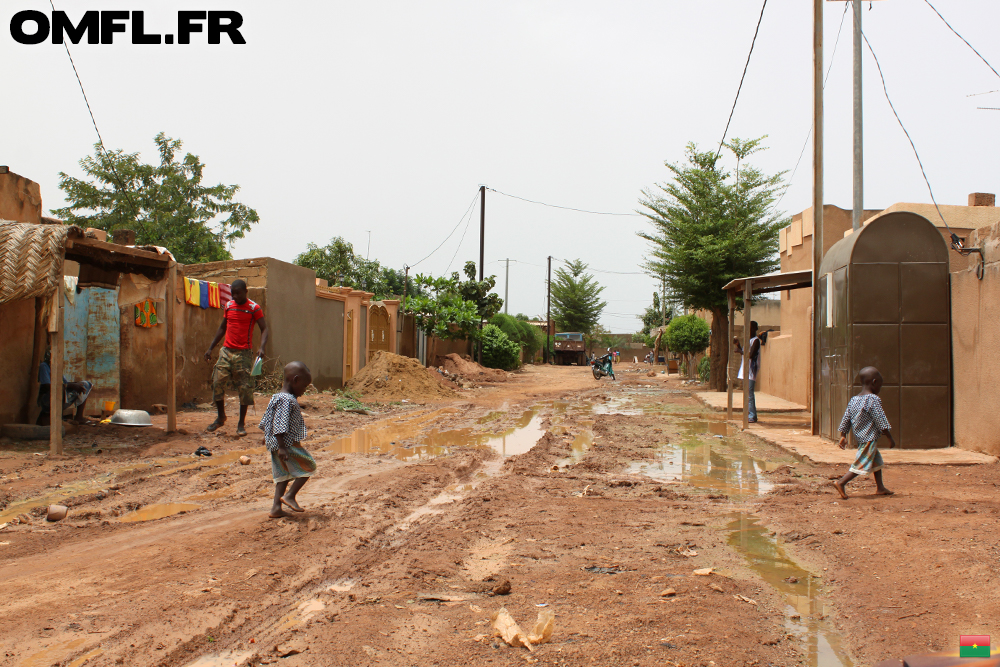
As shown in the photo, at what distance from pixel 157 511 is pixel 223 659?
9.62 ft

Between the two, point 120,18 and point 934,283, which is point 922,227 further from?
point 120,18

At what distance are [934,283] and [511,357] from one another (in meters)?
24.9

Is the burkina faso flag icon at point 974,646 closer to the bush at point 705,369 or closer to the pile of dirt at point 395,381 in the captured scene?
the pile of dirt at point 395,381

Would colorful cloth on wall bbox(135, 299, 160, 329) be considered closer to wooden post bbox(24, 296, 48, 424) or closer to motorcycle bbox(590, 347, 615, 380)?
wooden post bbox(24, 296, 48, 424)

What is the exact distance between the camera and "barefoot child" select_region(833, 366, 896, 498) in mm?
5766

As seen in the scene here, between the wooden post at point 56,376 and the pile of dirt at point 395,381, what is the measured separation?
9196 mm

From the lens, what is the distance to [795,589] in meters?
3.81

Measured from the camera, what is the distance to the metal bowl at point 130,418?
8852 millimetres

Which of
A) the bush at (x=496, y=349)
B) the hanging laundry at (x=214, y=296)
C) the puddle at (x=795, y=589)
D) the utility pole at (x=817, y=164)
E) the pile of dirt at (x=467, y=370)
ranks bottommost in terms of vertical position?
the puddle at (x=795, y=589)

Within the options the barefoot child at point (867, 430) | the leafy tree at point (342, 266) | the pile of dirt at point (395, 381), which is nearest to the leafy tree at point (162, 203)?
the leafy tree at point (342, 266)

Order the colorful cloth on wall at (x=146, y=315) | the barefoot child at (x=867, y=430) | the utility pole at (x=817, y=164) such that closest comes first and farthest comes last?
the barefoot child at (x=867, y=430) → the utility pole at (x=817, y=164) → the colorful cloth on wall at (x=146, y=315)

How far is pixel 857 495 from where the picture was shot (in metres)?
5.92

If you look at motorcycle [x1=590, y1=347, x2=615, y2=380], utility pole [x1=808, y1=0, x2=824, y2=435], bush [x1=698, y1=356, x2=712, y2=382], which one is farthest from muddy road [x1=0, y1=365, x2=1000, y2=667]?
motorcycle [x1=590, y1=347, x2=615, y2=380]

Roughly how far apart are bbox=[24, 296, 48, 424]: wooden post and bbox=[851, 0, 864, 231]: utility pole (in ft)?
42.4
